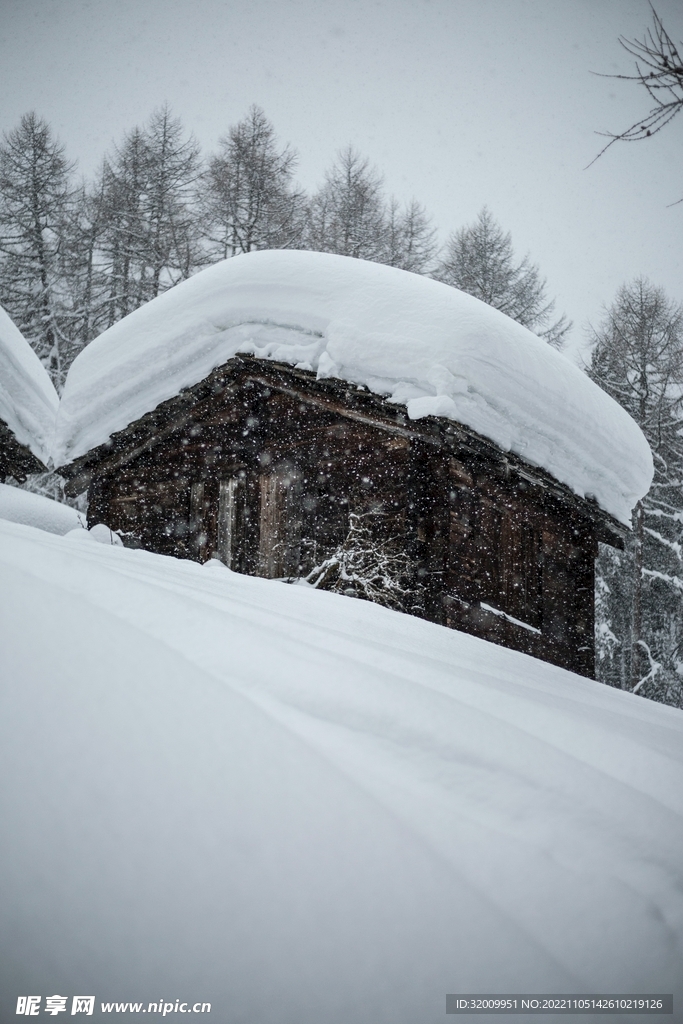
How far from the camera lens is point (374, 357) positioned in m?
4.91

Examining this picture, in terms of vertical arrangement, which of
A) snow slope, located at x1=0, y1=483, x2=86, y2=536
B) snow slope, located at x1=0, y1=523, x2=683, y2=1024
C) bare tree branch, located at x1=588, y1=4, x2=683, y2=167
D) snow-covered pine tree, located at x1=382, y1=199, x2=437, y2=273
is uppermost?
snow-covered pine tree, located at x1=382, y1=199, x2=437, y2=273

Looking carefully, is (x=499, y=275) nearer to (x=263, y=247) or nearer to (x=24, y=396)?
(x=263, y=247)

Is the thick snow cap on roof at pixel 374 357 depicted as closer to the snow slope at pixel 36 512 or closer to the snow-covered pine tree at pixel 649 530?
the snow slope at pixel 36 512

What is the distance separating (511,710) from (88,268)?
57.2 ft

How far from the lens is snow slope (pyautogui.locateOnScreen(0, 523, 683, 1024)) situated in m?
0.89

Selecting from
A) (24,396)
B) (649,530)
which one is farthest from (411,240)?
(24,396)

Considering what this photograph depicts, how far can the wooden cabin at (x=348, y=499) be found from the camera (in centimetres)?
522

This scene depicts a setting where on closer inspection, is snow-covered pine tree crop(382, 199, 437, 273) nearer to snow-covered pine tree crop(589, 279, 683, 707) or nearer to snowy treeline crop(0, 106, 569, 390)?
snowy treeline crop(0, 106, 569, 390)

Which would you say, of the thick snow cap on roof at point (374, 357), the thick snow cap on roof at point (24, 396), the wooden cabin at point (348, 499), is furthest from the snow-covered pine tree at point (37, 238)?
the thick snow cap on roof at point (374, 357)

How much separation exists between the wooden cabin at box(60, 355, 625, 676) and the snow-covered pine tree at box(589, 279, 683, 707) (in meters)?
7.29

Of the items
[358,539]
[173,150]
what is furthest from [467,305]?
[173,150]

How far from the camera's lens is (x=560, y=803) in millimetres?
1238

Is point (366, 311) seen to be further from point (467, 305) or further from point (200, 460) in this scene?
point (200, 460)

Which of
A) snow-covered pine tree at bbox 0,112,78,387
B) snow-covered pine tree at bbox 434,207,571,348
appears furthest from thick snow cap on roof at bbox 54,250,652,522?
snow-covered pine tree at bbox 434,207,571,348
